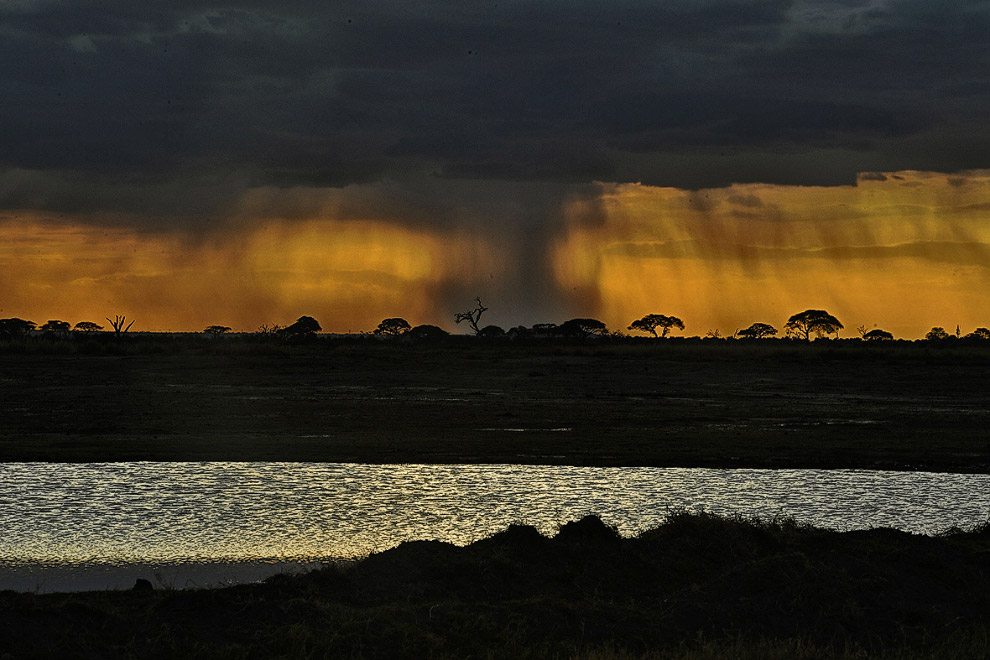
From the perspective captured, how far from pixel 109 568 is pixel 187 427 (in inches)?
669

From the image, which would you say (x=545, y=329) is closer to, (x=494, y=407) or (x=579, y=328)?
(x=579, y=328)

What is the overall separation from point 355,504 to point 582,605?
6.87m

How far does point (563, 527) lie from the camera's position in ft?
40.8

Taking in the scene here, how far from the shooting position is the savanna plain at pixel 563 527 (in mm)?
9359

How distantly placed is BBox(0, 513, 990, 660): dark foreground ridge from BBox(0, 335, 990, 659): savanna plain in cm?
3

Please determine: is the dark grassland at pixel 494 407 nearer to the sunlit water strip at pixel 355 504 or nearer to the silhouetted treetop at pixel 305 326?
the sunlit water strip at pixel 355 504

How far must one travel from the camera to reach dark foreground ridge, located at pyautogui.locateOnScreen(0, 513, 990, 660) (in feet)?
29.7

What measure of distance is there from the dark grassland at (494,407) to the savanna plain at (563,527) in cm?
17

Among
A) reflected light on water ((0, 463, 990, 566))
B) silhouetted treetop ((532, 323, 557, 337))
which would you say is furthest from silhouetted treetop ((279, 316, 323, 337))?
reflected light on water ((0, 463, 990, 566))

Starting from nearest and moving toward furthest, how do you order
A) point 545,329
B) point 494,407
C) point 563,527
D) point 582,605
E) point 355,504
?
Answer: point 582,605
point 563,527
point 355,504
point 494,407
point 545,329

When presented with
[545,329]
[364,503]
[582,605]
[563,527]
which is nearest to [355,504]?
[364,503]

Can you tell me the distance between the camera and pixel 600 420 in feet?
102

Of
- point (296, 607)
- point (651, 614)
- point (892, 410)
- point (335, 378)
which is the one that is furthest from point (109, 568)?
point (335, 378)

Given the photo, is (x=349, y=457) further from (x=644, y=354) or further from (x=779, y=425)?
(x=644, y=354)
